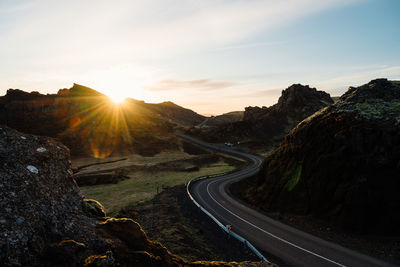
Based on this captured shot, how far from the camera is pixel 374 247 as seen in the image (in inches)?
659

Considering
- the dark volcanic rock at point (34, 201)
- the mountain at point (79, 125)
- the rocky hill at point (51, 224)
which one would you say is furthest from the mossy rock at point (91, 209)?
the mountain at point (79, 125)

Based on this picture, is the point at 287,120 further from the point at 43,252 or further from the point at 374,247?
the point at 43,252

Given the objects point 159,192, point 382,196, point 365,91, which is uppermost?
point 365,91

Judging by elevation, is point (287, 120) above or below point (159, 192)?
above

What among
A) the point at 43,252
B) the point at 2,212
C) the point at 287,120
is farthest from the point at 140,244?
the point at 287,120

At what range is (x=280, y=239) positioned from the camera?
61.2ft

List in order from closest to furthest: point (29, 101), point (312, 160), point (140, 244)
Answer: point (140, 244) < point (312, 160) < point (29, 101)

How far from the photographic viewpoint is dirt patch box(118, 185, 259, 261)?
15766mm

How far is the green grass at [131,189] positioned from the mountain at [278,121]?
47.3 meters

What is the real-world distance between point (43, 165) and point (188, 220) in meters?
15.6

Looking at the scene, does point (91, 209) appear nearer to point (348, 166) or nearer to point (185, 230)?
point (185, 230)

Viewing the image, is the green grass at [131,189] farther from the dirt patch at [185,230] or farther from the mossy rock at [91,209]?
the mossy rock at [91,209]

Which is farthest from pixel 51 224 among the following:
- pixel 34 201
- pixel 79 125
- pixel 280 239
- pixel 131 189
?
pixel 79 125

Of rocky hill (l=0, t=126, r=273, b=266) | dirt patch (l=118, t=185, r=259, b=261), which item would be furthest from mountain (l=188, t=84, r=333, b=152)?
rocky hill (l=0, t=126, r=273, b=266)
